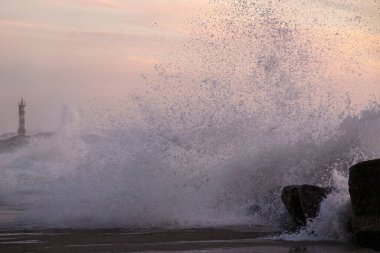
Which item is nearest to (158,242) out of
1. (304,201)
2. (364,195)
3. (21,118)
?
(304,201)

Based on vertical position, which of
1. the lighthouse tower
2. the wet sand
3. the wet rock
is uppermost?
the lighthouse tower

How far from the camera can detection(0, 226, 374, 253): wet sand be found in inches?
264

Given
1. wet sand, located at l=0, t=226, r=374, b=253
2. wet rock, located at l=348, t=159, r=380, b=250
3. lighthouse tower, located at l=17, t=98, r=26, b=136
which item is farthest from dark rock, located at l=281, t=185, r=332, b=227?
lighthouse tower, located at l=17, t=98, r=26, b=136

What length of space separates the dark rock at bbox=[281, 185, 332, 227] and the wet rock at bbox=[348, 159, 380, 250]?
0.89m

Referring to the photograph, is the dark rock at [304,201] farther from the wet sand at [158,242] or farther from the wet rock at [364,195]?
the wet rock at [364,195]

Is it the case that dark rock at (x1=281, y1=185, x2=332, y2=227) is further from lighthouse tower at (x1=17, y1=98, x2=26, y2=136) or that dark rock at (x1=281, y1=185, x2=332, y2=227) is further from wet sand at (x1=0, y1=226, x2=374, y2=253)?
lighthouse tower at (x1=17, y1=98, x2=26, y2=136)

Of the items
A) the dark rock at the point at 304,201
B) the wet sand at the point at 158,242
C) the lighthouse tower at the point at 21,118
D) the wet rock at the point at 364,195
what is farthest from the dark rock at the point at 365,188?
the lighthouse tower at the point at 21,118

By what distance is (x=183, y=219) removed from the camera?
30.8 ft

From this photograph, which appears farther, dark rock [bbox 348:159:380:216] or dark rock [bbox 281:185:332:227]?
dark rock [bbox 281:185:332:227]

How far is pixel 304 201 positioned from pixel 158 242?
1.81 m

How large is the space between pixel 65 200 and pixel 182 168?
187cm

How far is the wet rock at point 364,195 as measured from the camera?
682 centimetres

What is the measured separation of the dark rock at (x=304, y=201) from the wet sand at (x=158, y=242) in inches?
13.4

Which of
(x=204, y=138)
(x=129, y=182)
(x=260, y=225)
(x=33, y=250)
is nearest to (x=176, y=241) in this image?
(x=33, y=250)
